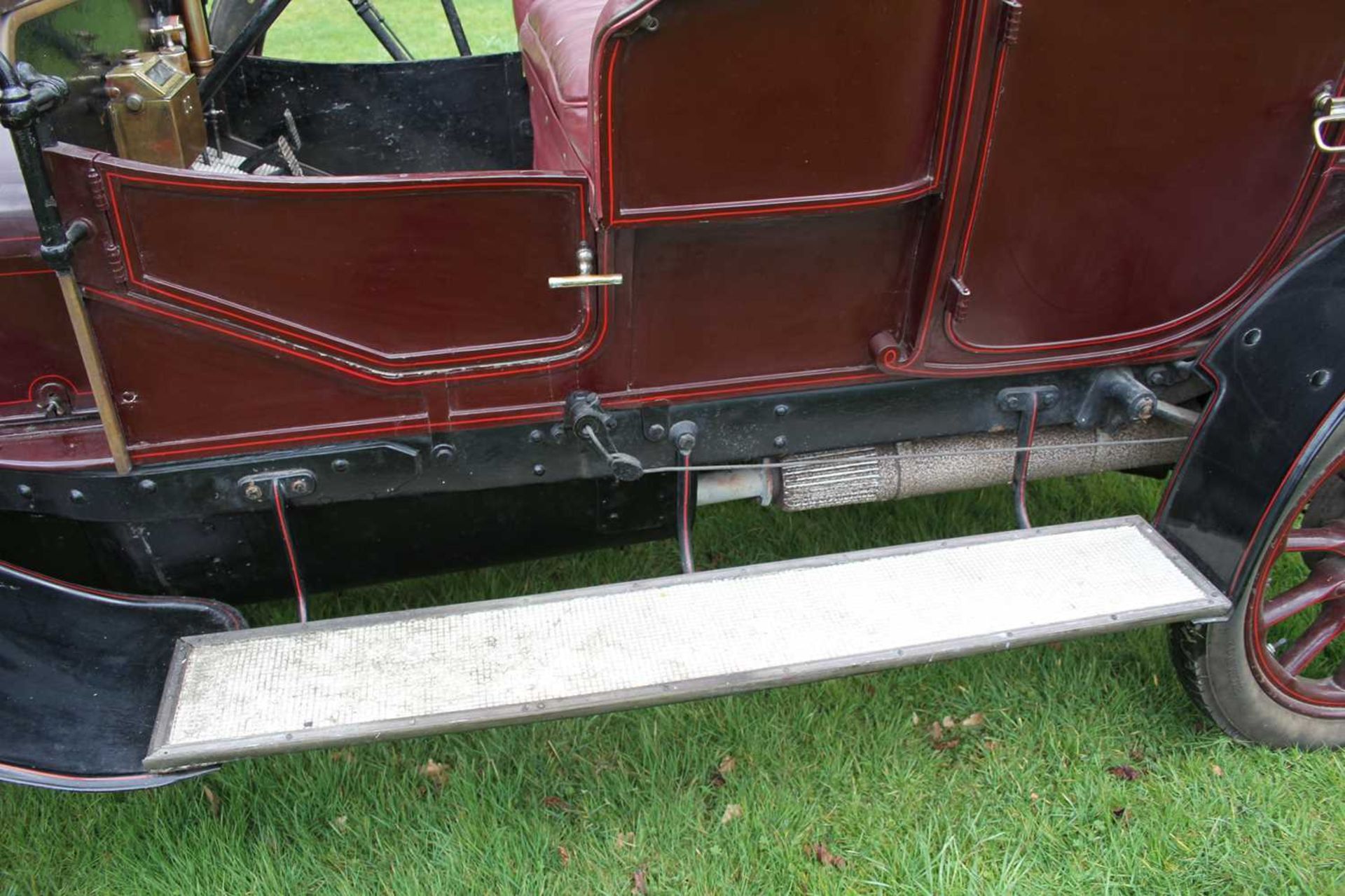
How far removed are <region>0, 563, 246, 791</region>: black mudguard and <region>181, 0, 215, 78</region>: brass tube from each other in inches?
49.8

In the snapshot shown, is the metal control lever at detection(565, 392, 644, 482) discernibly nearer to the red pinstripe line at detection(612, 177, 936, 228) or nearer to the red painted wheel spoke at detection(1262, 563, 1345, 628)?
the red pinstripe line at detection(612, 177, 936, 228)

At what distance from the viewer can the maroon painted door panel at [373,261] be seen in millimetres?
1553

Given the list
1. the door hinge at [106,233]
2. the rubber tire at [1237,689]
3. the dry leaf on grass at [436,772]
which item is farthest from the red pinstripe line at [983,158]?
the dry leaf on grass at [436,772]

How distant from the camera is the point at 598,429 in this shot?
185 cm

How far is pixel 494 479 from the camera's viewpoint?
1.90 metres

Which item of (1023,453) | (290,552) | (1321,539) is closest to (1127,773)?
(1321,539)

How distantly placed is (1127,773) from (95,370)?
7.01ft

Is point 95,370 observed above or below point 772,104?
below

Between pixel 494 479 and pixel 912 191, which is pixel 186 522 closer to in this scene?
pixel 494 479

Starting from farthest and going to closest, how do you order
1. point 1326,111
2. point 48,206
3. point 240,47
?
1. point 240,47
2. point 1326,111
3. point 48,206

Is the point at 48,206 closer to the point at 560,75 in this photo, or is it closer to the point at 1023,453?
the point at 560,75

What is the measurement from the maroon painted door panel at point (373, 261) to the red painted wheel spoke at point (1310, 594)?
1.51 meters

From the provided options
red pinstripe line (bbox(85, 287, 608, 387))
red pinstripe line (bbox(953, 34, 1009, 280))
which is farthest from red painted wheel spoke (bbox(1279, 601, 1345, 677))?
red pinstripe line (bbox(85, 287, 608, 387))

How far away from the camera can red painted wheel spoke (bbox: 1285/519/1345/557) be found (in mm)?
2078
